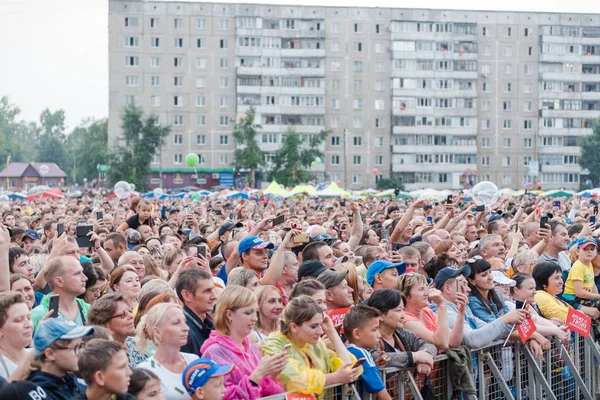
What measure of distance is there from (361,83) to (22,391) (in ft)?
283

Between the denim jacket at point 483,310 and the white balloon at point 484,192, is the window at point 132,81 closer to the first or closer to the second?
the white balloon at point 484,192

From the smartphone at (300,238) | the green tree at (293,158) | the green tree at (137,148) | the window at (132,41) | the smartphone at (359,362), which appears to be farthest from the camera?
the window at (132,41)

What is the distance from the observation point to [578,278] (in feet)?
34.2

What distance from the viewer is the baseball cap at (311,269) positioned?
865cm

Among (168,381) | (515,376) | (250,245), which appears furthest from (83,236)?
(515,376)

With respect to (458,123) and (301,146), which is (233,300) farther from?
(458,123)

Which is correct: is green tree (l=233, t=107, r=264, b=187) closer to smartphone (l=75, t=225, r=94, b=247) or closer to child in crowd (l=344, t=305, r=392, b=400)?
smartphone (l=75, t=225, r=94, b=247)

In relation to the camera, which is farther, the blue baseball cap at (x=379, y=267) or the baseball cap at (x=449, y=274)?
the blue baseball cap at (x=379, y=267)


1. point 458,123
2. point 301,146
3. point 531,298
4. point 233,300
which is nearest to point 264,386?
point 233,300

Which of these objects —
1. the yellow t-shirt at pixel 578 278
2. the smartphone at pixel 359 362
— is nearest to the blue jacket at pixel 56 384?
the smartphone at pixel 359 362

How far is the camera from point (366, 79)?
295 ft

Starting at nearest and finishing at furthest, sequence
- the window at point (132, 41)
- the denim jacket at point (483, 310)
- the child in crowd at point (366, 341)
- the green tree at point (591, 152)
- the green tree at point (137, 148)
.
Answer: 1. the child in crowd at point (366, 341)
2. the denim jacket at point (483, 310)
3. the green tree at point (137, 148)
4. the window at point (132, 41)
5. the green tree at point (591, 152)

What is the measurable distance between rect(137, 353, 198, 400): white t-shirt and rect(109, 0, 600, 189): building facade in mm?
82157

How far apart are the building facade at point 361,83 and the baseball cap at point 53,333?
82714 millimetres
